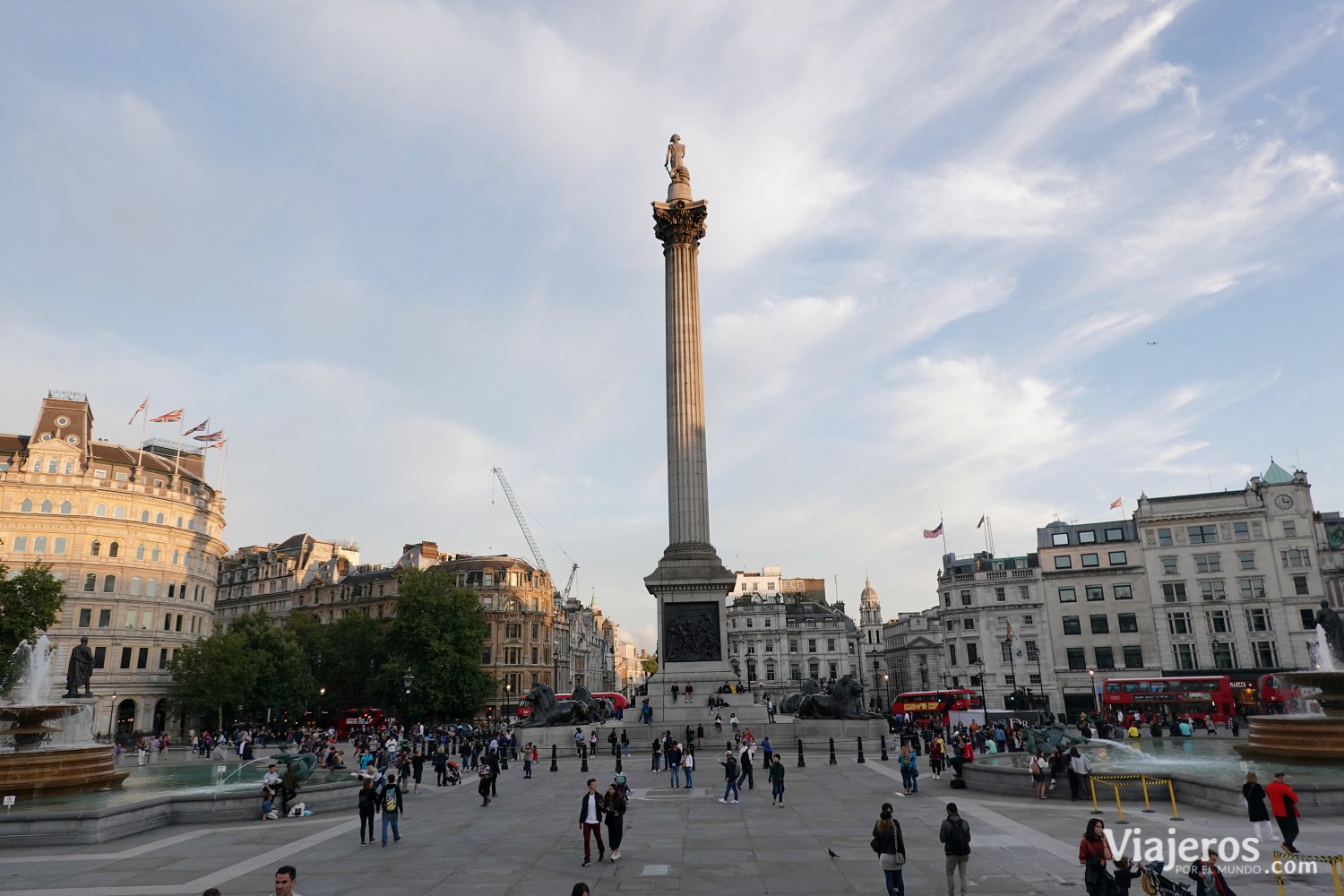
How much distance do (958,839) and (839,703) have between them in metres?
31.5

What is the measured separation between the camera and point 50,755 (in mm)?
22531

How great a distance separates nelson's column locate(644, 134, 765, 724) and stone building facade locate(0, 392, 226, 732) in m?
49.3

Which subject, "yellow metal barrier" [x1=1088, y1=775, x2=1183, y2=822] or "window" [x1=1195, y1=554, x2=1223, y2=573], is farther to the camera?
"window" [x1=1195, y1=554, x2=1223, y2=573]

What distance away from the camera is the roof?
7488 cm

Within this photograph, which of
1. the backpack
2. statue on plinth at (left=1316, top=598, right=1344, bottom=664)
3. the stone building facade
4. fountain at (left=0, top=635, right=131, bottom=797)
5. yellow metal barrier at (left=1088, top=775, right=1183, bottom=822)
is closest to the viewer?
the backpack

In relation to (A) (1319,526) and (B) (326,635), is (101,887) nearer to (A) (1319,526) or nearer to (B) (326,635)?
(B) (326,635)

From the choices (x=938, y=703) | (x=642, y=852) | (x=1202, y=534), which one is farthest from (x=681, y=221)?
(x=1202, y=534)

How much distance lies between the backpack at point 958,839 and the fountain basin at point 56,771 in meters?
23.8

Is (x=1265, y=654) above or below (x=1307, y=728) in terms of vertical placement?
above

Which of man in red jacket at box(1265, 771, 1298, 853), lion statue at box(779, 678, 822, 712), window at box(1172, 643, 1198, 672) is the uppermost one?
window at box(1172, 643, 1198, 672)

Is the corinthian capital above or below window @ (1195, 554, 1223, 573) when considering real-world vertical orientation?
above

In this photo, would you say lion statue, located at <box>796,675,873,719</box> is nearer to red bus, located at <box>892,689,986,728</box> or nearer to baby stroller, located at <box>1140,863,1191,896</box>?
red bus, located at <box>892,689,986,728</box>

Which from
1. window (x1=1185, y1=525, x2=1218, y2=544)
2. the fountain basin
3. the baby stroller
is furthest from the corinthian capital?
window (x1=1185, y1=525, x2=1218, y2=544)

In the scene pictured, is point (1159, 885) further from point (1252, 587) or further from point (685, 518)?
point (1252, 587)
